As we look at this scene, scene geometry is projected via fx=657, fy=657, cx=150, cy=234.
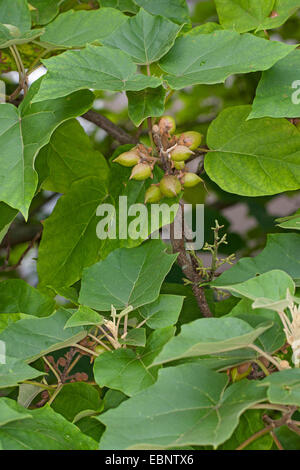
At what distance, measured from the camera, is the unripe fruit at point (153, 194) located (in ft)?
2.77

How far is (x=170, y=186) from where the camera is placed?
824mm

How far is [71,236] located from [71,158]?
21cm

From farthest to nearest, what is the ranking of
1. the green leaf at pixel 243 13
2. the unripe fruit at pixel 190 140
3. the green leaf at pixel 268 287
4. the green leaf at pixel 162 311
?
1. the green leaf at pixel 243 13
2. the unripe fruit at pixel 190 140
3. the green leaf at pixel 162 311
4. the green leaf at pixel 268 287

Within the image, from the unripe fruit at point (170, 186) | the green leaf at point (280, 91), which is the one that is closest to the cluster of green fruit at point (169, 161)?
the unripe fruit at point (170, 186)

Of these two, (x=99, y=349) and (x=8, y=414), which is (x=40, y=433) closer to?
(x=8, y=414)

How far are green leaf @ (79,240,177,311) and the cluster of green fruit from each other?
2.7 inches

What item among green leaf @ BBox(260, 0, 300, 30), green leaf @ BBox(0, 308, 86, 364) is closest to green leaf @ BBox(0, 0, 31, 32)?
green leaf @ BBox(260, 0, 300, 30)

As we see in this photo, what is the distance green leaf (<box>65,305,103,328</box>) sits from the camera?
0.68m

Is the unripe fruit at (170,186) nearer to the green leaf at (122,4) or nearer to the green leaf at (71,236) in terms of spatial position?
the green leaf at (71,236)

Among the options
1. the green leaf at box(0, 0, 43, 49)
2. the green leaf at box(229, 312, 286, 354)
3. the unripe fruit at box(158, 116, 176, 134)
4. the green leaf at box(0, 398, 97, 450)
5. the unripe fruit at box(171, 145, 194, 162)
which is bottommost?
the green leaf at box(0, 398, 97, 450)

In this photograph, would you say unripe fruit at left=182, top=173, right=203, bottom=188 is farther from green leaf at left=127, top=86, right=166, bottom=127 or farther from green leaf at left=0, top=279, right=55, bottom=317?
green leaf at left=0, top=279, right=55, bottom=317

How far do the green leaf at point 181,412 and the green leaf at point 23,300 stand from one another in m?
0.35

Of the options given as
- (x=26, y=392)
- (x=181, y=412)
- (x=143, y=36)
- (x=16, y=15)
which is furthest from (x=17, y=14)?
(x=181, y=412)

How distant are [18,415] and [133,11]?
26.5 inches
